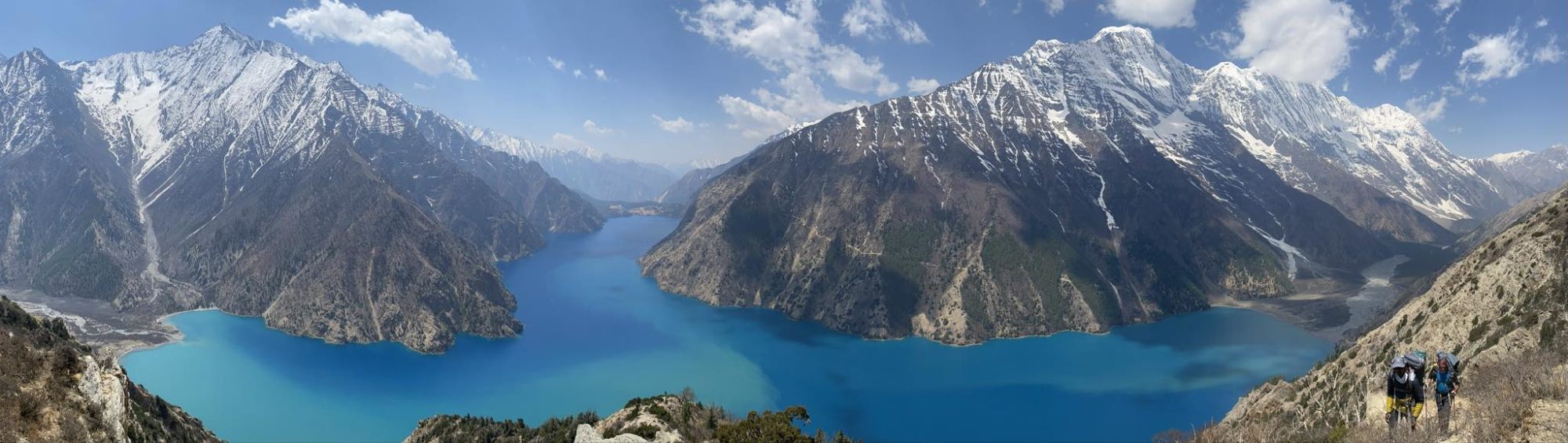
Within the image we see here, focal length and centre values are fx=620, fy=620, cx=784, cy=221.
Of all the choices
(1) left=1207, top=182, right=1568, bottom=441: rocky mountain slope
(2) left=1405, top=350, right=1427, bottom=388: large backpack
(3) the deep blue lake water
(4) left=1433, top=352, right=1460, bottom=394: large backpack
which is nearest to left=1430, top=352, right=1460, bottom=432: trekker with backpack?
(4) left=1433, top=352, right=1460, bottom=394: large backpack

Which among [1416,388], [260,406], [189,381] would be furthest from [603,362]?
[1416,388]

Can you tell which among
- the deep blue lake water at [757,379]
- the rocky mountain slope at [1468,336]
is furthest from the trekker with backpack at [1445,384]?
the deep blue lake water at [757,379]

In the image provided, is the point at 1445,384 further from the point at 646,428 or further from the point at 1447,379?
the point at 646,428

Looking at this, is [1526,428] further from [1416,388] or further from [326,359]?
[326,359]

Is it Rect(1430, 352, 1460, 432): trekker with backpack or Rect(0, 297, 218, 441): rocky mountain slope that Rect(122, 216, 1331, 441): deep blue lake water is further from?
Rect(1430, 352, 1460, 432): trekker with backpack

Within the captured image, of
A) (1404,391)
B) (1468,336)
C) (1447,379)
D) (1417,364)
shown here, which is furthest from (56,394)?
(1468,336)

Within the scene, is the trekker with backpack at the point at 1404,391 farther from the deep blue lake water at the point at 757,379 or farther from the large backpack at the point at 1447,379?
the deep blue lake water at the point at 757,379
